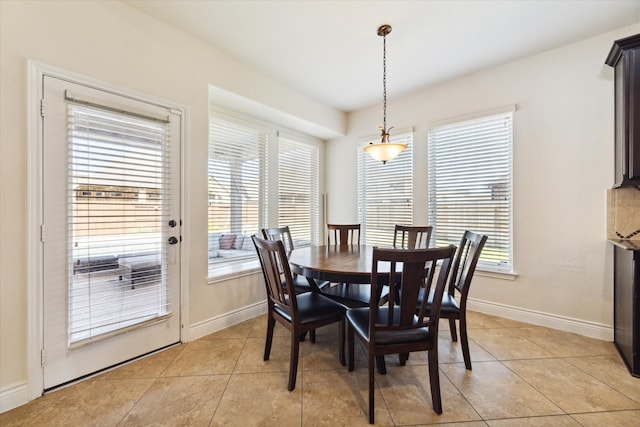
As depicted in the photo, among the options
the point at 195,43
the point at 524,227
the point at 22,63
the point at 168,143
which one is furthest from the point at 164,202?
the point at 524,227

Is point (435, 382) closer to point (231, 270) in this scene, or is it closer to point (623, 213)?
point (231, 270)

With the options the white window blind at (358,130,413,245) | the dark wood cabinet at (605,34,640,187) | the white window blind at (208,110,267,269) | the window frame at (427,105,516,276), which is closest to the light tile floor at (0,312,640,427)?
the window frame at (427,105,516,276)

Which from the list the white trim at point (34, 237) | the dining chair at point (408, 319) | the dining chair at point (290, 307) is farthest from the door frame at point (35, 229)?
the dining chair at point (408, 319)

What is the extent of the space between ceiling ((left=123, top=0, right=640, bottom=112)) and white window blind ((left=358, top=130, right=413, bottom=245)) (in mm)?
1092

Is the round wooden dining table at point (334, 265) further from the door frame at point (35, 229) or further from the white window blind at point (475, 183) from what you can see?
the door frame at point (35, 229)

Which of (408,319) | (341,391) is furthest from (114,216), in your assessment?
(408,319)

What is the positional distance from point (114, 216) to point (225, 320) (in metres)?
1.45

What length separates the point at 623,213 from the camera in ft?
7.69

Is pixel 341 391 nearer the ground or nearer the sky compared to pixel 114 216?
nearer the ground

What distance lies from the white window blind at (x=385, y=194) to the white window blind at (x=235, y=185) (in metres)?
1.57

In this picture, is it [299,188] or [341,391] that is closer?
[341,391]

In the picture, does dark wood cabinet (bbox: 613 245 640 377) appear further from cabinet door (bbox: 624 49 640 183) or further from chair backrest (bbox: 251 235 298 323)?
chair backrest (bbox: 251 235 298 323)

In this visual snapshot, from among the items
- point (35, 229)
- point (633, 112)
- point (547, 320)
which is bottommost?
point (547, 320)

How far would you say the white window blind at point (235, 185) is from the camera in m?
2.99
